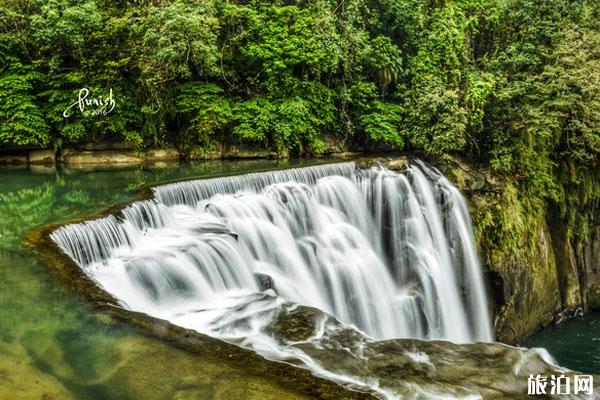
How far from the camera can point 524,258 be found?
12.0 metres

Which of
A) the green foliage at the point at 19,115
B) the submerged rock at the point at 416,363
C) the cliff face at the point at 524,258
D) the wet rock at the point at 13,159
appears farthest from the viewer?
the wet rock at the point at 13,159

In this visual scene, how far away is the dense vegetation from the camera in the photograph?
13312 millimetres

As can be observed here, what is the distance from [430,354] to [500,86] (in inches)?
471

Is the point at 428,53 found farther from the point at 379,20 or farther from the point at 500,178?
the point at 500,178

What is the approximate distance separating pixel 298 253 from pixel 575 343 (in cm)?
818

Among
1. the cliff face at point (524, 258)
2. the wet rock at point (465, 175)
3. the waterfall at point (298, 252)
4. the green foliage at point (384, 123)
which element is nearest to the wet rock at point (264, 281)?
the waterfall at point (298, 252)

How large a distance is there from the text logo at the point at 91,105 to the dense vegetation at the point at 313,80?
0.67ft

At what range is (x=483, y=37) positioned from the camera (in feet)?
57.7

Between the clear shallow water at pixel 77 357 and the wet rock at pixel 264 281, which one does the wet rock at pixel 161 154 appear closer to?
the clear shallow water at pixel 77 357

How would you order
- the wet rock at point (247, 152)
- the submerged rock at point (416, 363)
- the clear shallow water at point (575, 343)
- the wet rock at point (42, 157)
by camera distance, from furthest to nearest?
the wet rock at point (247, 152) < the wet rock at point (42, 157) < the clear shallow water at point (575, 343) < the submerged rock at point (416, 363)

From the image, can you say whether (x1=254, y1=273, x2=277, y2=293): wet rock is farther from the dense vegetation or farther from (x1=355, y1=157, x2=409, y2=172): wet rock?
the dense vegetation

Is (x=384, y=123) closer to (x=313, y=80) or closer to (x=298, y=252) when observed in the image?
(x=313, y=80)

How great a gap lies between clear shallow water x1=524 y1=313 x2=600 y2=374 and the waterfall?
2.08m

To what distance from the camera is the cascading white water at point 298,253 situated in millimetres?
6480
